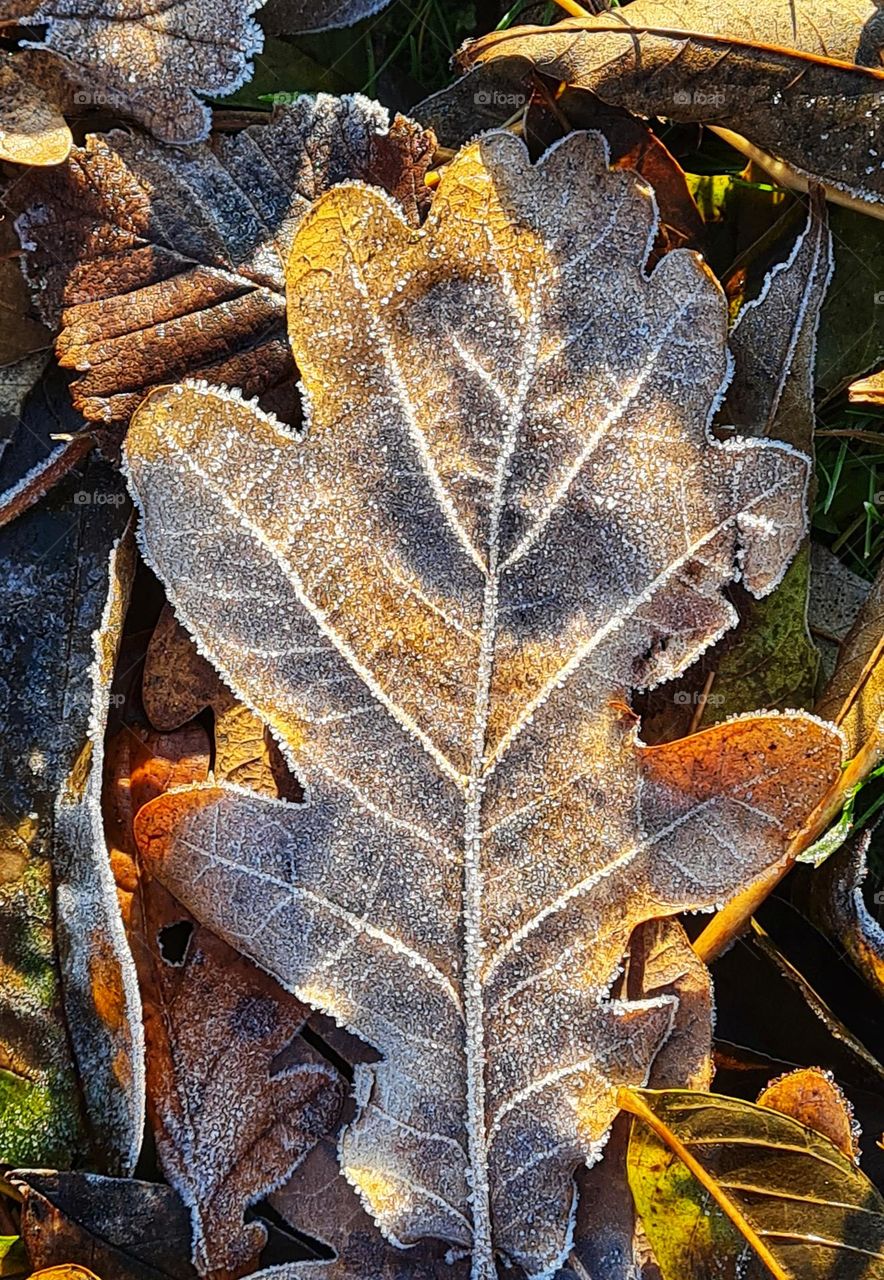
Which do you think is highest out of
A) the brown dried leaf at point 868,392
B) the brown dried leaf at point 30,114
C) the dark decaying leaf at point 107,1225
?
the brown dried leaf at point 30,114

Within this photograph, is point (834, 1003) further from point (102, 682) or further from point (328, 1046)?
point (102, 682)

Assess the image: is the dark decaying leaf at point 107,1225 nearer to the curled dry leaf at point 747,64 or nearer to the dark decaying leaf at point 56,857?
the dark decaying leaf at point 56,857

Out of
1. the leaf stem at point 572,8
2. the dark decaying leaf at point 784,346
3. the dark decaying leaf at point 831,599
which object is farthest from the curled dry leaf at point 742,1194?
the leaf stem at point 572,8

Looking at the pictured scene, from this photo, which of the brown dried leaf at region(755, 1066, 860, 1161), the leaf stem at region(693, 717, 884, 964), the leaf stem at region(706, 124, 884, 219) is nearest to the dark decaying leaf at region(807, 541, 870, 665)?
the leaf stem at region(693, 717, 884, 964)

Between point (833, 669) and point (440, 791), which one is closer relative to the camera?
point (440, 791)

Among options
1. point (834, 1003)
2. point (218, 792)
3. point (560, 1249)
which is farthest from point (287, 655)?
point (834, 1003)

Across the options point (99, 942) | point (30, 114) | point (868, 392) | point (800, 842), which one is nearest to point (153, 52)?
point (30, 114)

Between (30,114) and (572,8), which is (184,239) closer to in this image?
(30,114)
